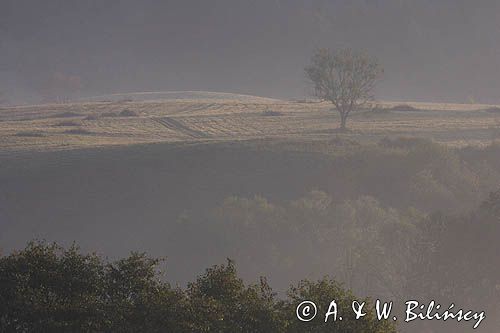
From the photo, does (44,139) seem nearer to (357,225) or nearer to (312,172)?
(312,172)

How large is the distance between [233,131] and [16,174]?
33.8 metres

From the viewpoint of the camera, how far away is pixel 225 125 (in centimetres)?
9331

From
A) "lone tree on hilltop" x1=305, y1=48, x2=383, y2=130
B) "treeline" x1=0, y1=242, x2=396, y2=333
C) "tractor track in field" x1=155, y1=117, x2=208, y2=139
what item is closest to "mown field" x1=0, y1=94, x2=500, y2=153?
"tractor track in field" x1=155, y1=117, x2=208, y2=139

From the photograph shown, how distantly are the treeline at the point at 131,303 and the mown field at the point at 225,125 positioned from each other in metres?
56.6

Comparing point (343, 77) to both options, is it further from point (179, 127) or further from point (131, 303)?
point (131, 303)

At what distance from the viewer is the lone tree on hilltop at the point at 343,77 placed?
82.8m

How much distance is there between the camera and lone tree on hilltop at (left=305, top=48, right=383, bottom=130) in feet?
271

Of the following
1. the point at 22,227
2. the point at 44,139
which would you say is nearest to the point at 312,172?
the point at 22,227

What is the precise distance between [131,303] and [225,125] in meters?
78.6

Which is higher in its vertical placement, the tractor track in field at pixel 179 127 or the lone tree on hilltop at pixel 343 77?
the lone tree on hilltop at pixel 343 77

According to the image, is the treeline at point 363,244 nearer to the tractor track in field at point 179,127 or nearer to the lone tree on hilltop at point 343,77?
the lone tree on hilltop at point 343,77

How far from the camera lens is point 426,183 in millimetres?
59781

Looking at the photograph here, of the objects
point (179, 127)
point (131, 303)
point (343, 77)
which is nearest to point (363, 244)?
point (131, 303)

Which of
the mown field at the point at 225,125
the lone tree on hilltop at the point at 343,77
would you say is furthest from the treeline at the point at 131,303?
the lone tree on hilltop at the point at 343,77
